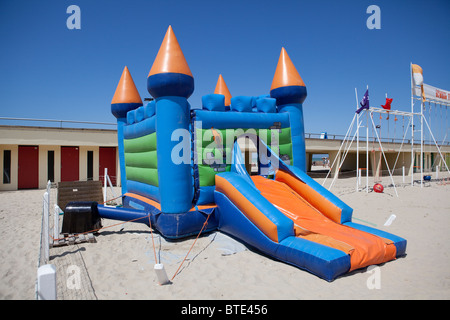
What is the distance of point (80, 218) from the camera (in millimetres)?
5305

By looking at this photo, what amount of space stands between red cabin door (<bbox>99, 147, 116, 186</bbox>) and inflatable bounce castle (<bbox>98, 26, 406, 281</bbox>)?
7.40 m

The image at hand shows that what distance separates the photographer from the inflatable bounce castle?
3904mm

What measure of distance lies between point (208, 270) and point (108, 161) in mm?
11389

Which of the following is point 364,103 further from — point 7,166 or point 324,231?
point 7,166

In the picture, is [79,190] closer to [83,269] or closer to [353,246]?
[83,269]

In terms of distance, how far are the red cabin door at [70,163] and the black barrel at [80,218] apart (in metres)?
8.64

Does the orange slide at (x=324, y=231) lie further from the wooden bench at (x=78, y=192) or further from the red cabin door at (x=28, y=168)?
the red cabin door at (x=28, y=168)

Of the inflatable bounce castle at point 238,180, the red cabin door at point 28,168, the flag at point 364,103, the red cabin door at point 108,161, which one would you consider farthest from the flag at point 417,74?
the red cabin door at point 28,168

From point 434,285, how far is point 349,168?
21.7m

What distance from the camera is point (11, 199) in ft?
31.3

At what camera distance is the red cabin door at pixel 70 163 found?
12859 millimetres

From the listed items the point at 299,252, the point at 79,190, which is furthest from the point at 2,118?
the point at 299,252

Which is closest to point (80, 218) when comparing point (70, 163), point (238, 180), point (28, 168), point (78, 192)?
point (78, 192)
